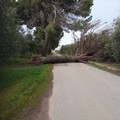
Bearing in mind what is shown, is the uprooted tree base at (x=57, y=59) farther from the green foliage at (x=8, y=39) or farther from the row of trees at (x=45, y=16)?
the green foliage at (x=8, y=39)

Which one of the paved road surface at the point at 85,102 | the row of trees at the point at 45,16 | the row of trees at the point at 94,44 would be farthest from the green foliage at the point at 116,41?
the paved road surface at the point at 85,102

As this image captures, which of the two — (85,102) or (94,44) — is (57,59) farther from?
(85,102)

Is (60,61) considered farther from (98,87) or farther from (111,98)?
(111,98)

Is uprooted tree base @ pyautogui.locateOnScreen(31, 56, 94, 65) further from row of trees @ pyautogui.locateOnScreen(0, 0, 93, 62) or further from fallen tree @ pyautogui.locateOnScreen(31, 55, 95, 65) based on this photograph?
row of trees @ pyautogui.locateOnScreen(0, 0, 93, 62)

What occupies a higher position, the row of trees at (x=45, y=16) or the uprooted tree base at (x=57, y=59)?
the row of trees at (x=45, y=16)

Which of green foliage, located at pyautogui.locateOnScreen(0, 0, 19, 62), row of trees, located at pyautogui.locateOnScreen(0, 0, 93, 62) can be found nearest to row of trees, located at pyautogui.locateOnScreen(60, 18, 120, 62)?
row of trees, located at pyautogui.locateOnScreen(0, 0, 93, 62)

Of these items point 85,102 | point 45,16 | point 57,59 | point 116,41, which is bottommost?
point 57,59

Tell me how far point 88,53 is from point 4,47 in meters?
18.5

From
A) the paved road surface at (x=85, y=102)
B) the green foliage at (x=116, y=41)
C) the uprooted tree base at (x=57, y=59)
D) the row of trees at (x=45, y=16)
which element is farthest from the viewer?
the row of trees at (x=45, y=16)

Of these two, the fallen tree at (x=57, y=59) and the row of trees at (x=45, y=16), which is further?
the row of trees at (x=45, y=16)

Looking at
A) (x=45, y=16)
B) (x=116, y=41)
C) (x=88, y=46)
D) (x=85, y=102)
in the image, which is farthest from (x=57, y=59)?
(x=85, y=102)

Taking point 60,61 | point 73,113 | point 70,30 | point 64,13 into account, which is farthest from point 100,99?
point 64,13

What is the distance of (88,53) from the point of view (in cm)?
4188

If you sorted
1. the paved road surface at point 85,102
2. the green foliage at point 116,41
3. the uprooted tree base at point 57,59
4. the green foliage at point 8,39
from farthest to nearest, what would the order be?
1. the uprooted tree base at point 57,59
2. the green foliage at point 116,41
3. the green foliage at point 8,39
4. the paved road surface at point 85,102
